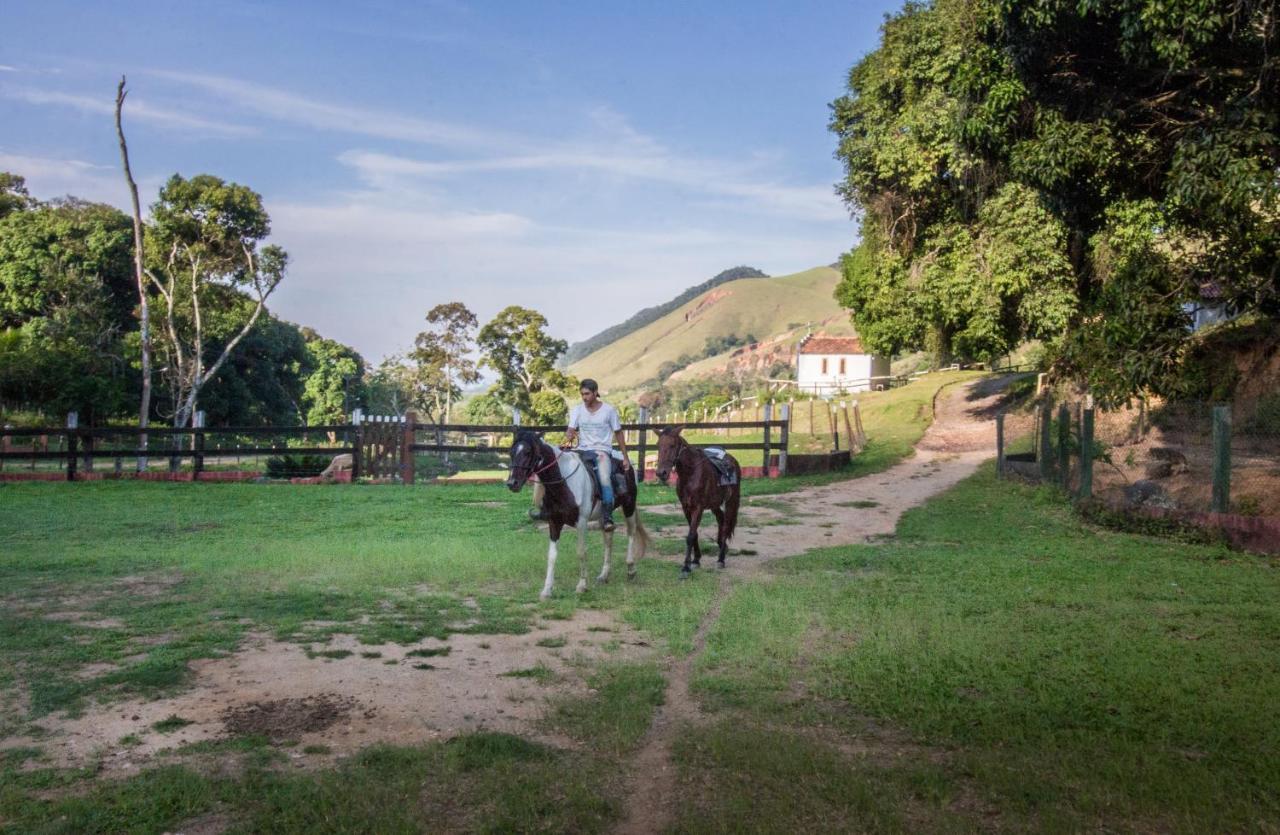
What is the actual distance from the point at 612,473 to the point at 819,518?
21.0ft

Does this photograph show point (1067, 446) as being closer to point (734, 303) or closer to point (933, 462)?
point (933, 462)

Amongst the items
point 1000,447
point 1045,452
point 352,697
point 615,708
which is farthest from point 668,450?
point 1000,447

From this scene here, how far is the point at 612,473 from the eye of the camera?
9.60 metres

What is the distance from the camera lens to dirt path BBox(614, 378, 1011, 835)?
14.7 feet

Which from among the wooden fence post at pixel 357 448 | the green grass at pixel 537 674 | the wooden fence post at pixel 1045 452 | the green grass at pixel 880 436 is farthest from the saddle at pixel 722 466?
the wooden fence post at pixel 357 448

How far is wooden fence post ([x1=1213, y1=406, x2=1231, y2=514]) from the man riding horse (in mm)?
7348

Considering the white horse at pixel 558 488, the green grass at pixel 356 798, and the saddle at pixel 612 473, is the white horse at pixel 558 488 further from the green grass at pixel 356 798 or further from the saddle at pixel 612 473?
the green grass at pixel 356 798

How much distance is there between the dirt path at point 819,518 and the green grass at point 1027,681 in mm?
213

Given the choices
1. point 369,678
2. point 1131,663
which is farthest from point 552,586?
point 1131,663

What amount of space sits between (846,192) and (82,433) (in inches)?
868

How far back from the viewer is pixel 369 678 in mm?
6051

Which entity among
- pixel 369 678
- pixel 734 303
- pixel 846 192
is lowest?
pixel 369 678

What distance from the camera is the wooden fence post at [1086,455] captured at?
1363 centimetres

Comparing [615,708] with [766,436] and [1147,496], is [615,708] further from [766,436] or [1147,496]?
[766,436]
